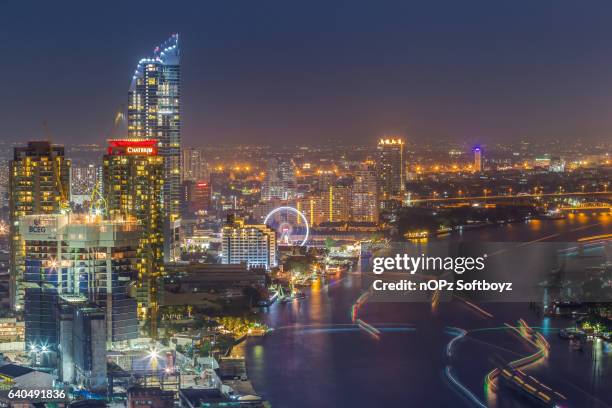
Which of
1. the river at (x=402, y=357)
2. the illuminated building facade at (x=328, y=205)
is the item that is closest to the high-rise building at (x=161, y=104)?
the illuminated building facade at (x=328, y=205)

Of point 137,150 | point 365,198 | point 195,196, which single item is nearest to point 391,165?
point 365,198

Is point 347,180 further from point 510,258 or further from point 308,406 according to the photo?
point 308,406

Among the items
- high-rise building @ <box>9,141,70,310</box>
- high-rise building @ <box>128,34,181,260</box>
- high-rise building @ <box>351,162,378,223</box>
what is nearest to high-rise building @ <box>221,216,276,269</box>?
high-rise building @ <box>128,34,181,260</box>

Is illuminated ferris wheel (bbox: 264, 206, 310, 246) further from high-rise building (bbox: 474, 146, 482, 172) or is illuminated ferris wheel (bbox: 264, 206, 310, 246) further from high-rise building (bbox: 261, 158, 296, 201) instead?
high-rise building (bbox: 474, 146, 482, 172)

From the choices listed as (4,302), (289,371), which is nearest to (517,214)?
(4,302)

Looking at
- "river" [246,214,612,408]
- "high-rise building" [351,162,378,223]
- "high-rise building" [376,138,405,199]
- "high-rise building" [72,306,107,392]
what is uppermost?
"high-rise building" [376,138,405,199]

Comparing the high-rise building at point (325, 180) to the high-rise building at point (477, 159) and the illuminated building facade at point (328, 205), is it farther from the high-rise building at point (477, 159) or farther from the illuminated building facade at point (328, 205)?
the high-rise building at point (477, 159)

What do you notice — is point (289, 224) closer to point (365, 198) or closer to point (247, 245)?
point (365, 198)
